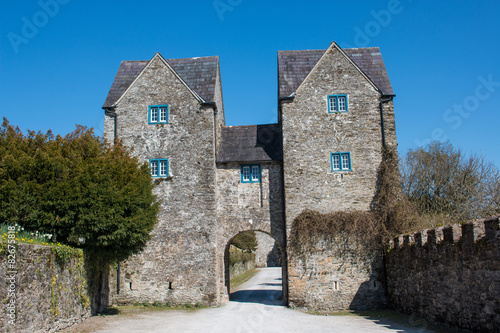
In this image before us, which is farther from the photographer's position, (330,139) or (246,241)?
(246,241)

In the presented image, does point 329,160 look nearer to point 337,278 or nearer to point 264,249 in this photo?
point 337,278

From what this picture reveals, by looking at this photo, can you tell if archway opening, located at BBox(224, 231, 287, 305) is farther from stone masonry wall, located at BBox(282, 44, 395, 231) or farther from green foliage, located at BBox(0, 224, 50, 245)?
green foliage, located at BBox(0, 224, 50, 245)

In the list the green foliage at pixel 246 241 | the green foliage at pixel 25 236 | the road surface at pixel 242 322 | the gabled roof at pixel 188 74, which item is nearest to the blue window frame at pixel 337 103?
the gabled roof at pixel 188 74

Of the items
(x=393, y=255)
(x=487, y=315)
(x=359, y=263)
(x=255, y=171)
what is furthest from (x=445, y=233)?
(x=255, y=171)

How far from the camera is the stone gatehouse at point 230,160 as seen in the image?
21828 mm

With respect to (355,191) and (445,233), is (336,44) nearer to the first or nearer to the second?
(355,191)

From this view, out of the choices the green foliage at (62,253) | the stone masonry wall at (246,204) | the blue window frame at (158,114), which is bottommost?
the green foliage at (62,253)

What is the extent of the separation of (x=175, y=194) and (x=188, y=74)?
7.25 meters

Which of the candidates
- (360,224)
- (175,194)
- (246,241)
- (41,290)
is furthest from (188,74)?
(246,241)

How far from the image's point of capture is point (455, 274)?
1385cm

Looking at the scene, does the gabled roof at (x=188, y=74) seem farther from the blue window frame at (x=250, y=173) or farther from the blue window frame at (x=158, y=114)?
the blue window frame at (x=250, y=173)

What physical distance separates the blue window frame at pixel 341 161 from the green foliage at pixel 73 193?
9812mm

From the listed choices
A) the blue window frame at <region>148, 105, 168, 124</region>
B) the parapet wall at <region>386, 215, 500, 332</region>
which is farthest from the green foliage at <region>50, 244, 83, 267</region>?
the parapet wall at <region>386, 215, 500, 332</region>

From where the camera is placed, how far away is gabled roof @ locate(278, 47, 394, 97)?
76.8 ft
